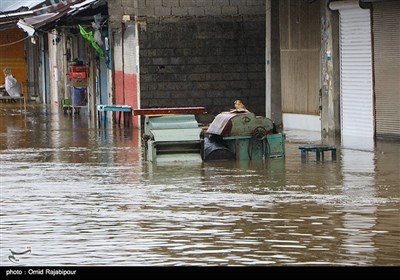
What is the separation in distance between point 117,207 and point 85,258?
420 centimetres

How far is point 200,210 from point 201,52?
19607 mm

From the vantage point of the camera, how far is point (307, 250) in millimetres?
12586

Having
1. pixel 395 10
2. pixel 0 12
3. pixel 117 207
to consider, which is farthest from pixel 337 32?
pixel 0 12

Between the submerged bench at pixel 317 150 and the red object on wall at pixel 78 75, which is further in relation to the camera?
the red object on wall at pixel 78 75

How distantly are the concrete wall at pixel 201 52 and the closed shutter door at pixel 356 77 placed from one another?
6.32 metres

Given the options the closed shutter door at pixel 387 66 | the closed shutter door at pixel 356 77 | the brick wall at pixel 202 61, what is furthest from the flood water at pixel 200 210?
the brick wall at pixel 202 61

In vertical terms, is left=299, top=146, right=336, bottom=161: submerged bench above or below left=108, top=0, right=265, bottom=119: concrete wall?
below

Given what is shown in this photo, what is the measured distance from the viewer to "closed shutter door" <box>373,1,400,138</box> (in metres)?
26.5

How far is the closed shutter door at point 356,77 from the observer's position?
91.4 feet

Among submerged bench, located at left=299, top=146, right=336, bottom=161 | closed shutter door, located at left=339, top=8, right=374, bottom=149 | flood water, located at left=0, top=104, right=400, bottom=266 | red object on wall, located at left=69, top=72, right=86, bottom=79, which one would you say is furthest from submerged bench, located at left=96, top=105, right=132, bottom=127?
submerged bench, located at left=299, top=146, right=336, bottom=161

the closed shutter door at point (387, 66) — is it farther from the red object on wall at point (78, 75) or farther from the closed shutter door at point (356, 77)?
the red object on wall at point (78, 75)

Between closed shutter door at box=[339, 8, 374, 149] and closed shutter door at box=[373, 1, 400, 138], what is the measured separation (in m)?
0.36

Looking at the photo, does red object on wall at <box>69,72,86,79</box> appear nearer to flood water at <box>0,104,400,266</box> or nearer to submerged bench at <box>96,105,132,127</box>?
submerged bench at <box>96,105,132,127</box>

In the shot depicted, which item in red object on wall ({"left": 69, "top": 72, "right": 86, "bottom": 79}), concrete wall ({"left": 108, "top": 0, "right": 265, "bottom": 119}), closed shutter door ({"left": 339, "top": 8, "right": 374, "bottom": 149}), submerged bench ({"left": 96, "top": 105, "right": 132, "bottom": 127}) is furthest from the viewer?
red object on wall ({"left": 69, "top": 72, "right": 86, "bottom": 79})
